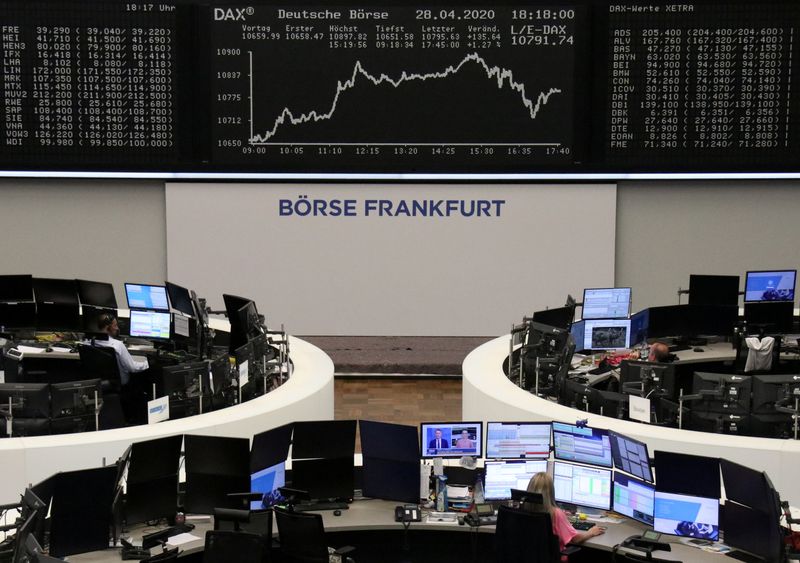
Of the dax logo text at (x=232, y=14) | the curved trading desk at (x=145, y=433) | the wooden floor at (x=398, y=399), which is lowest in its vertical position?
the wooden floor at (x=398, y=399)

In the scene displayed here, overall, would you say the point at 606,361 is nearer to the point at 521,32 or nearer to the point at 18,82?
the point at 521,32

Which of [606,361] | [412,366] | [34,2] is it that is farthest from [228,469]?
[34,2]

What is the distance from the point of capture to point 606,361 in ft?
A: 32.8

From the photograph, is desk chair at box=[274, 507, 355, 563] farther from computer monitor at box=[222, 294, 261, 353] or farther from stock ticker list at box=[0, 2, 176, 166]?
stock ticker list at box=[0, 2, 176, 166]

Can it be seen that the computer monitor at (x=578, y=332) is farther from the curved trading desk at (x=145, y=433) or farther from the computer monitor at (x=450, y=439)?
the computer monitor at (x=450, y=439)

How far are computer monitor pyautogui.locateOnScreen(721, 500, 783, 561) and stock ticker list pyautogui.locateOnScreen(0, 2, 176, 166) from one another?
24.7ft

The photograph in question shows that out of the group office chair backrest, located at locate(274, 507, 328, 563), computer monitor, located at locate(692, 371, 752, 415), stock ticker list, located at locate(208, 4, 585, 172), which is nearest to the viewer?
office chair backrest, located at locate(274, 507, 328, 563)

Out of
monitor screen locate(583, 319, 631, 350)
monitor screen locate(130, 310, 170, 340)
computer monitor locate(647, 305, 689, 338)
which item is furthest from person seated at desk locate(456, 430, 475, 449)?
monitor screen locate(130, 310, 170, 340)

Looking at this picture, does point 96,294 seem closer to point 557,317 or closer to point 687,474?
point 557,317

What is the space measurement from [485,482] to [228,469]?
5.21ft

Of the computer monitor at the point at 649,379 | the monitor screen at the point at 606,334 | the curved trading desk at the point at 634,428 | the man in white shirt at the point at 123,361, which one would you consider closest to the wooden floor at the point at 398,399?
the curved trading desk at the point at 634,428

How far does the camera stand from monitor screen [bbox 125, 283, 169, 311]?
1049 centimetres

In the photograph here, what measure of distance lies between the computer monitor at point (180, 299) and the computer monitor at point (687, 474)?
4865mm

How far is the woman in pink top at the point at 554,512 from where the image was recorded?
6.40 meters
